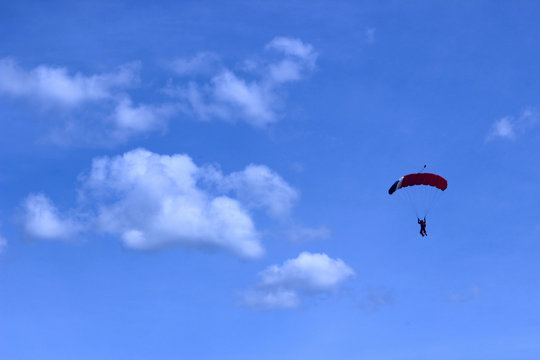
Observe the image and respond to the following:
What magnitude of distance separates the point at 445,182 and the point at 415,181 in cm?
498

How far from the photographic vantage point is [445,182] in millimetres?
198375

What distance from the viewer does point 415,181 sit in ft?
650
